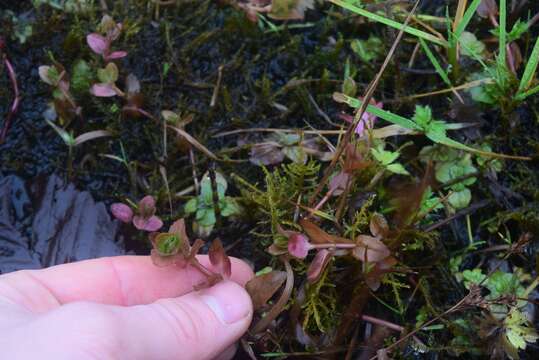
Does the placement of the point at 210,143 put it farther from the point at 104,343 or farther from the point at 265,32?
the point at 104,343

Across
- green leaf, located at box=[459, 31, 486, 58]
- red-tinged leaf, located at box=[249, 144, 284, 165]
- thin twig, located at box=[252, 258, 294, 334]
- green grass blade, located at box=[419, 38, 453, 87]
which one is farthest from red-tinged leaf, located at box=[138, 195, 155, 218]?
green leaf, located at box=[459, 31, 486, 58]

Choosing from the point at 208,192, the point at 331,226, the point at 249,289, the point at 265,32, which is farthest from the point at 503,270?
the point at 265,32

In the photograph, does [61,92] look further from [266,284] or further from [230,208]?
[266,284]

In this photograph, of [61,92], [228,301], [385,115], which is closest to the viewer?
[228,301]

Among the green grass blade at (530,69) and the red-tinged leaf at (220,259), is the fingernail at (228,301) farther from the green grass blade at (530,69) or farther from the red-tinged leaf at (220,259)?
the green grass blade at (530,69)

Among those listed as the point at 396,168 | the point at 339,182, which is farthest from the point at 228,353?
the point at 396,168

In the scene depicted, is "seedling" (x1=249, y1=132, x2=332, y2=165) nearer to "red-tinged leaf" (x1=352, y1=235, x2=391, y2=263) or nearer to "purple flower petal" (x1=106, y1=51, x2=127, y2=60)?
"red-tinged leaf" (x1=352, y1=235, x2=391, y2=263)
